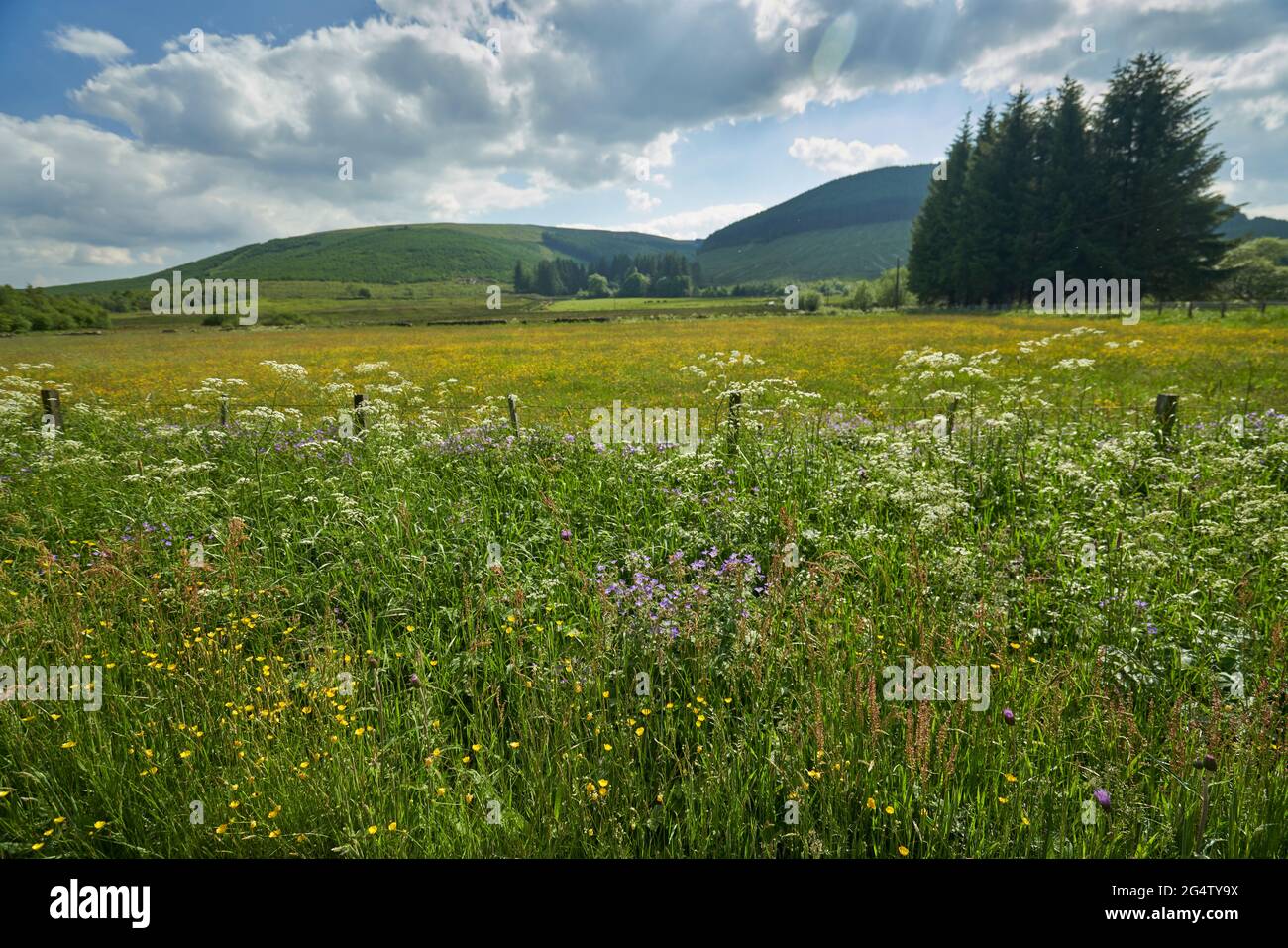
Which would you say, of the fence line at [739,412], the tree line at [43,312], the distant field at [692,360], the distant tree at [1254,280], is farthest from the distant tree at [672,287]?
the fence line at [739,412]

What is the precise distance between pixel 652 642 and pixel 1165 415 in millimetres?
8367

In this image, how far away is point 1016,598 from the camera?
15.4 ft

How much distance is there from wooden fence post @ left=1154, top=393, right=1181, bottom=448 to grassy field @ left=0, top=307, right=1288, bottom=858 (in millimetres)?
129

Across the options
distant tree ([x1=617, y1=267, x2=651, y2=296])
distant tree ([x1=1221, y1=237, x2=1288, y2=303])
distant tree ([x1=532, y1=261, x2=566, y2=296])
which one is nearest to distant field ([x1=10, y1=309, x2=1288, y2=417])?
distant tree ([x1=1221, y1=237, x2=1288, y2=303])

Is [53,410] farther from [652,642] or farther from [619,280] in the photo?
[619,280]

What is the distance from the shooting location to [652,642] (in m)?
3.93

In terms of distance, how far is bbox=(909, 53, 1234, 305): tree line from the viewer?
52.0 meters

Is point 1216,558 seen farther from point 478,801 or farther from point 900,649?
point 478,801

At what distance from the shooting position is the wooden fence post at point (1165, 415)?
7695mm

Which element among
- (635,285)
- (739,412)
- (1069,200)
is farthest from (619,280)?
(739,412)

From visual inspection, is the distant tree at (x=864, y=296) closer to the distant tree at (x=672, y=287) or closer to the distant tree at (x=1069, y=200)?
the distant tree at (x=1069, y=200)

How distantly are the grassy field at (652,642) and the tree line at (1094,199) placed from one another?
6226 cm

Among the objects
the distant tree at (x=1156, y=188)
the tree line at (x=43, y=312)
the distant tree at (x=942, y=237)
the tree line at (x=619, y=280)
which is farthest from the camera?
the tree line at (x=619, y=280)
